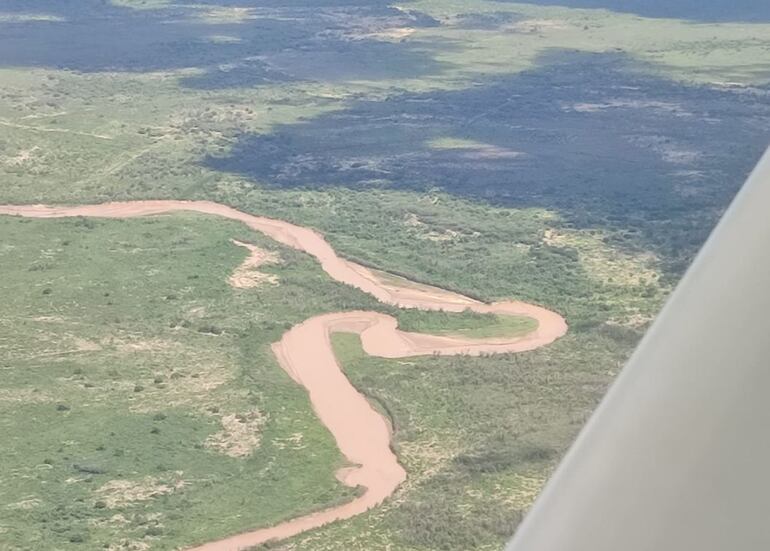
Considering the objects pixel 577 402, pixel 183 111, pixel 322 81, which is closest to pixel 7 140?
pixel 183 111

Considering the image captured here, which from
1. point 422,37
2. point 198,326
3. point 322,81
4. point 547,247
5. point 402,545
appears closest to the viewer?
point 402,545

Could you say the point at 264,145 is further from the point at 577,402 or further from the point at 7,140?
the point at 577,402

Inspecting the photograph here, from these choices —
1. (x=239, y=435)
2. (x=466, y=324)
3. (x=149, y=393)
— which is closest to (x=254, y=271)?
(x=466, y=324)

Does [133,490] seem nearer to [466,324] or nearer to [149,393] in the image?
[149,393]

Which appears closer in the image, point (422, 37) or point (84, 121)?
point (84, 121)

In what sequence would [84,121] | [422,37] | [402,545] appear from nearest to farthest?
[402,545] → [84,121] → [422,37]

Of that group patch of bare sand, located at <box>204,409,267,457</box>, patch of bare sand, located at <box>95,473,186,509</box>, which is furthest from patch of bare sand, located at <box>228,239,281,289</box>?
patch of bare sand, located at <box>95,473,186,509</box>
